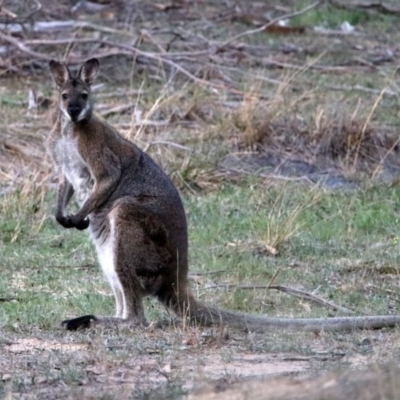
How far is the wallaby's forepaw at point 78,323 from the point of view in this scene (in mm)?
6562

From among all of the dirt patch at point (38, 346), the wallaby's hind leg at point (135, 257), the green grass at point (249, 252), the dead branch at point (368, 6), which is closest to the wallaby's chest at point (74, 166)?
the wallaby's hind leg at point (135, 257)

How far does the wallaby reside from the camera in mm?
6727

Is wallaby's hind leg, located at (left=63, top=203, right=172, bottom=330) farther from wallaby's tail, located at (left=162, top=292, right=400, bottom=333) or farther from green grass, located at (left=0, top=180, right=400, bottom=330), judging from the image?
green grass, located at (left=0, top=180, right=400, bottom=330)

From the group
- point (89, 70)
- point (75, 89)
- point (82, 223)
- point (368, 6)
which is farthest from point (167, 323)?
point (368, 6)

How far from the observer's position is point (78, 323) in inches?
259

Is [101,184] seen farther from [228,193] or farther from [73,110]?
[228,193]

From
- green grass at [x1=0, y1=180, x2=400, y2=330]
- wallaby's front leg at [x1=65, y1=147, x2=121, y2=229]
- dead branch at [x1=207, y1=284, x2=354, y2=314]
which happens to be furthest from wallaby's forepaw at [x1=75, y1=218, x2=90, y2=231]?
dead branch at [x1=207, y1=284, x2=354, y2=314]

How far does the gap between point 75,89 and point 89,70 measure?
0.27 meters

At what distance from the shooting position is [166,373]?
217 inches

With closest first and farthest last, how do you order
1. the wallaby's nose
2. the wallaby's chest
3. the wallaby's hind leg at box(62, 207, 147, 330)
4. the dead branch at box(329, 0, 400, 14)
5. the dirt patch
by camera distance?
the dirt patch < the wallaby's hind leg at box(62, 207, 147, 330) < the wallaby's nose < the wallaby's chest < the dead branch at box(329, 0, 400, 14)

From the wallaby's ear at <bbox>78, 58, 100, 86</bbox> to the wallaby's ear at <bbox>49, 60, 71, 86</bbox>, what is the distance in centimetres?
9

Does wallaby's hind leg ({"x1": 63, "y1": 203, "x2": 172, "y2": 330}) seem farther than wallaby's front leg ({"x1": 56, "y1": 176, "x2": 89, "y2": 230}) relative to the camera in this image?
No

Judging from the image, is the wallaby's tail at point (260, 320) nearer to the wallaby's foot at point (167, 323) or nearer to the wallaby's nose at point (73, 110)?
the wallaby's foot at point (167, 323)

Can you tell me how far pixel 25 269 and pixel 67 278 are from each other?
0.41 m
